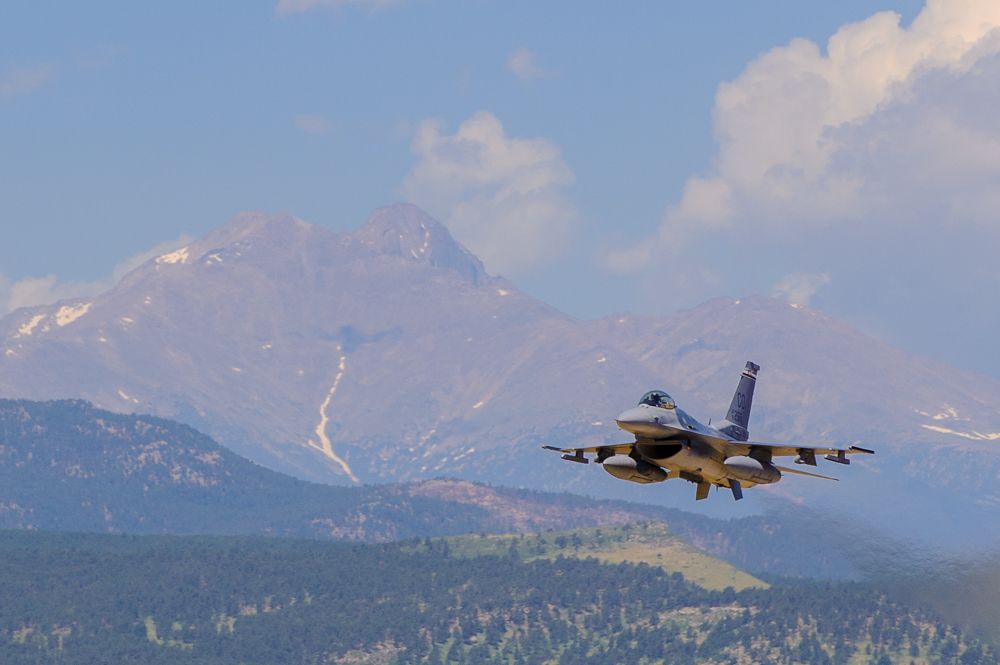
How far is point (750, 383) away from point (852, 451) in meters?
22.2

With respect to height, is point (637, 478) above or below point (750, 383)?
below

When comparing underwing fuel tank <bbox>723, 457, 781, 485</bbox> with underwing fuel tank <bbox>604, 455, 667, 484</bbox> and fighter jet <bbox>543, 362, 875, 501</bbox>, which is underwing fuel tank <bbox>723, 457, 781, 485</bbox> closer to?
fighter jet <bbox>543, 362, 875, 501</bbox>

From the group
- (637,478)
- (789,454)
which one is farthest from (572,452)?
(789,454)

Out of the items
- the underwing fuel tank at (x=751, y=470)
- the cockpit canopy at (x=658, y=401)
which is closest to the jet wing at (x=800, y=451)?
the underwing fuel tank at (x=751, y=470)

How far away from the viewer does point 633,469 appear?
10875cm

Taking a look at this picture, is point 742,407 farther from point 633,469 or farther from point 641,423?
point 641,423

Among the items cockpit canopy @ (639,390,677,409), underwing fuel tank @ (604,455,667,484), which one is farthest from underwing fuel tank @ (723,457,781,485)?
cockpit canopy @ (639,390,677,409)

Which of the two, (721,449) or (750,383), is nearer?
(721,449)

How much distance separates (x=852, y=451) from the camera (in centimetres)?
10456

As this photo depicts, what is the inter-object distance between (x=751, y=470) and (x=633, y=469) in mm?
6361

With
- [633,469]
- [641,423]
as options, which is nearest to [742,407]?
[633,469]

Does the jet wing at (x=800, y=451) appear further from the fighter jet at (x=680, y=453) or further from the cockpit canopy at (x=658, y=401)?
the cockpit canopy at (x=658, y=401)

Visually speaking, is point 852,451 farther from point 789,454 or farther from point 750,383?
point 750,383

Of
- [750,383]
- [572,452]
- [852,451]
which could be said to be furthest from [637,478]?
[750,383]
